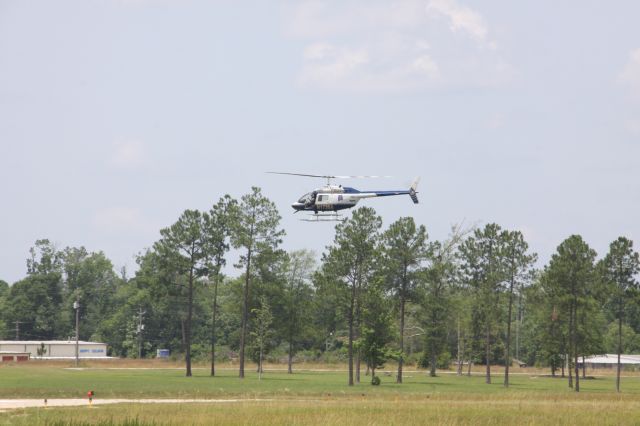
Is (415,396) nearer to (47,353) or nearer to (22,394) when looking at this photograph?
(22,394)

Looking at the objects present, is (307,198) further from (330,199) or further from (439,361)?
(439,361)

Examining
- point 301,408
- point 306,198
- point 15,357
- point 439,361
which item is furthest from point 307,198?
point 15,357

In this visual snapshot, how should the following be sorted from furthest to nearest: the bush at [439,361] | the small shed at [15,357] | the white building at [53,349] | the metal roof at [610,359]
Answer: the white building at [53,349]
the metal roof at [610,359]
the small shed at [15,357]
the bush at [439,361]

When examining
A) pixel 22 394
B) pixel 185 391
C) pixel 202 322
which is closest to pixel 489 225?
pixel 185 391

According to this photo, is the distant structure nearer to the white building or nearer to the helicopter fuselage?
the white building

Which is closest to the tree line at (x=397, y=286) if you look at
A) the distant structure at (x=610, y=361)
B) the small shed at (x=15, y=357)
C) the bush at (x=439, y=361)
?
the bush at (x=439, y=361)

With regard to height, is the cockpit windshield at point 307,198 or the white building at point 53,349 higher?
the cockpit windshield at point 307,198

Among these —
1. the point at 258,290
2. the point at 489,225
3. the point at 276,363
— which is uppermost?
the point at 489,225

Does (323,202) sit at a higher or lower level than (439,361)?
higher

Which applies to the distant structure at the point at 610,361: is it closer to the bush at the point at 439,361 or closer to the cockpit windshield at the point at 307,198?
the bush at the point at 439,361

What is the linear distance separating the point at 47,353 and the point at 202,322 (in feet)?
95.6

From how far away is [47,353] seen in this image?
531 feet

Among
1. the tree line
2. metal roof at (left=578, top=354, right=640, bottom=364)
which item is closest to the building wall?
the tree line

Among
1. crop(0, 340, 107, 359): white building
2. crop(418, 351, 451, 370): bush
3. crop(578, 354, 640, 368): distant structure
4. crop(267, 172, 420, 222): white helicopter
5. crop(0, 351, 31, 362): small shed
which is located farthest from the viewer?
crop(0, 340, 107, 359): white building
